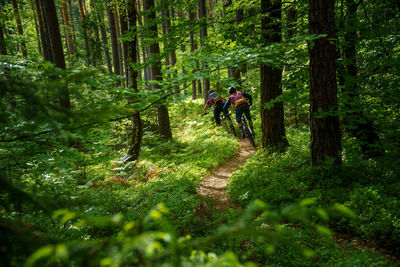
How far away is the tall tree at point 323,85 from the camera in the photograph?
4.48m

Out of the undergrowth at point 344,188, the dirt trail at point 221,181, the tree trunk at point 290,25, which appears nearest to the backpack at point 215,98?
the dirt trail at point 221,181

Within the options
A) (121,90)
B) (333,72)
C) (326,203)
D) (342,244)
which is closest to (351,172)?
(326,203)

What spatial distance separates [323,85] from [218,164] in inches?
188

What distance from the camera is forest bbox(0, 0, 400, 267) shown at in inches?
53.6

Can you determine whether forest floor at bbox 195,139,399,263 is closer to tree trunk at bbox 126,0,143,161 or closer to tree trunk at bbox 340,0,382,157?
tree trunk at bbox 340,0,382,157

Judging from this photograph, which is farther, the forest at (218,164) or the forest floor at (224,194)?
the forest floor at (224,194)

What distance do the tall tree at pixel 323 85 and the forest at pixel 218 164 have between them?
0.02 m

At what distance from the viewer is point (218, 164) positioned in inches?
334

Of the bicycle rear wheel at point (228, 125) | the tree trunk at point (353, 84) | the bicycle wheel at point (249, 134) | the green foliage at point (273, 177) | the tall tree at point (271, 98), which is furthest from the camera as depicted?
the bicycle rear wheel at point (228, 125)

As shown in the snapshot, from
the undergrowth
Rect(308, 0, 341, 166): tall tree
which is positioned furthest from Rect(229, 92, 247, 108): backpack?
Rect(308, 0, 341, 166): tall tree

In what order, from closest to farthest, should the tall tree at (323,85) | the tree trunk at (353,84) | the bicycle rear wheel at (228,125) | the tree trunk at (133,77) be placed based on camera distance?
the tall tree at (323,85) < the tree trunk at (353,84) < the tree trunk at (133,77) < the bicycle rear wheel at (228,125)

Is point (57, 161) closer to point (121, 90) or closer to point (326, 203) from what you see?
point (121, 90)

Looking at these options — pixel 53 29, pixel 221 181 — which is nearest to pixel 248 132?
pixel 221 181

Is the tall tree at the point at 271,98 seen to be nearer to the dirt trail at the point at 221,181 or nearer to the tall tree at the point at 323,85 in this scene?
the dirt trail at the point at 221,181
